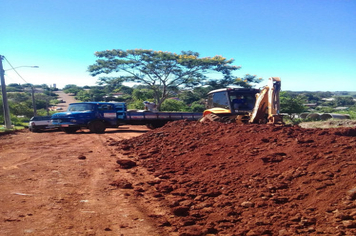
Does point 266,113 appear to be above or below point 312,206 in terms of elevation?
above

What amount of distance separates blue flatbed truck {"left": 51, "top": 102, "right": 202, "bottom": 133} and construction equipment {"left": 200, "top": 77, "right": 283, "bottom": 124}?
823 cm

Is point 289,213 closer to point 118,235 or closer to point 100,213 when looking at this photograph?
point 118,235

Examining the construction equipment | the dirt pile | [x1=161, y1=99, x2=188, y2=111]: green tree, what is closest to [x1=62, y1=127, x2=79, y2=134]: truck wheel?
the construction equipment

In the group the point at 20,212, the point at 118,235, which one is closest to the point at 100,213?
the point at 118,235

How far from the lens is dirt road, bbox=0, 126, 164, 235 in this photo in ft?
12.0

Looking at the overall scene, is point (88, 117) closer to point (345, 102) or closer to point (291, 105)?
point (291, 105)

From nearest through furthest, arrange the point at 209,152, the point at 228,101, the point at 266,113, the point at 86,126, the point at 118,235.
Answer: the point at 118,235 → the point at 209,152 → the point at 266,113 → the point at 228,101 → the point at 86,126

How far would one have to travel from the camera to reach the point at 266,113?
9.70 m

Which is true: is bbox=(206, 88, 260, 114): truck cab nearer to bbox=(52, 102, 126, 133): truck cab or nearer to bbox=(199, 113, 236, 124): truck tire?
bbox=(199, 113, 236, 124): truck tire

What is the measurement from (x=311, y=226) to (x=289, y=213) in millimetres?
384

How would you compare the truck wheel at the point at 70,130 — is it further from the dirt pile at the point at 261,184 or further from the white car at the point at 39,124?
the dirt pile at the point at 261,184

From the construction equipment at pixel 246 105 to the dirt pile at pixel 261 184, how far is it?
163 centimetres

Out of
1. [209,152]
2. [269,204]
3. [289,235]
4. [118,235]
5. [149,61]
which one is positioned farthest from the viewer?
[149,61]

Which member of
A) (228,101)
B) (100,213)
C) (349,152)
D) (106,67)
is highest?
(106,67)
